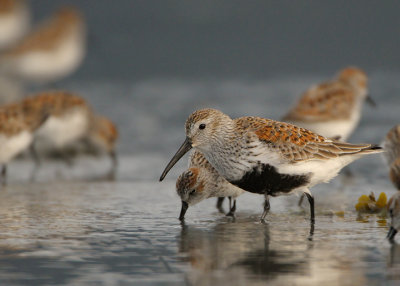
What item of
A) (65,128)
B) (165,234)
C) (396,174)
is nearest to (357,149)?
(396,174)

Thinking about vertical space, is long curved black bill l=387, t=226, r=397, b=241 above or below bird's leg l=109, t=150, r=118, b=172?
below

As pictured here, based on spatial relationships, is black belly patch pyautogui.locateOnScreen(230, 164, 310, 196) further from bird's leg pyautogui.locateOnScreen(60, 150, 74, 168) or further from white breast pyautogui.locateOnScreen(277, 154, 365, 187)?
bird's leg pyautogui.locateOnScreen(60, 150, 74, 168)

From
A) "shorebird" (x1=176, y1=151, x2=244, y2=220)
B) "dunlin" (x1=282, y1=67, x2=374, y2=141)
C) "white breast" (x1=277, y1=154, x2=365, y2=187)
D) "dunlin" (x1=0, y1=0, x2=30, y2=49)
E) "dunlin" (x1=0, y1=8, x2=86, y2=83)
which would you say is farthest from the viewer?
Answer: "dunlin" (x1=0, y1=0, x2=30, y2=49)

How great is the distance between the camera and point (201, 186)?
680 centimetres


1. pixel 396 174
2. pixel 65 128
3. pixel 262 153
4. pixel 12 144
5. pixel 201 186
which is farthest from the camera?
pixel 65 128

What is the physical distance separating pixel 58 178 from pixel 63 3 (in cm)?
1674

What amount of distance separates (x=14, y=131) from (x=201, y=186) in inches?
152

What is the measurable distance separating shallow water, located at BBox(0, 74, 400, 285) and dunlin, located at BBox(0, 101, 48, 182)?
1.15ft


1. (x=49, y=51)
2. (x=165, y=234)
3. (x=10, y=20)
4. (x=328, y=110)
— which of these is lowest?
(x=165, y=234)

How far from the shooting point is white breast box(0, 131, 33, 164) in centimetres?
960

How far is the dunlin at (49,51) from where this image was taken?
56.0 ft

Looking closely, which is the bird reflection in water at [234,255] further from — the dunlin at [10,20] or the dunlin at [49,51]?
the dunlin at [10,20]

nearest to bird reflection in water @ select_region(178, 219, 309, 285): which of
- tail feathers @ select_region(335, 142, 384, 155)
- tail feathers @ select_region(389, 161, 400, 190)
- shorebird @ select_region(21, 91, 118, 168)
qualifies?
tail feathers @ select_region(335, 142, 384, 155)

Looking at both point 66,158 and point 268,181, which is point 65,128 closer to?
point 66,158
